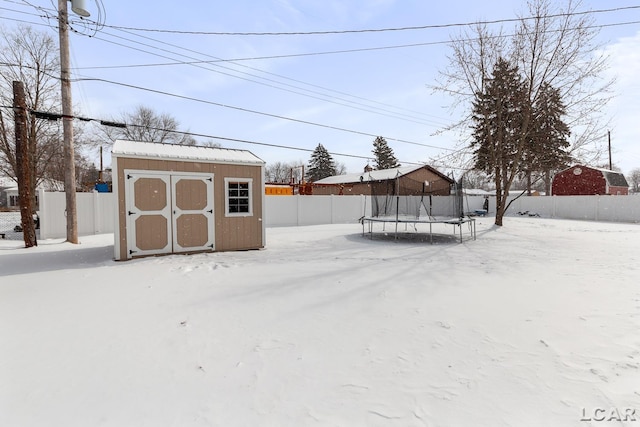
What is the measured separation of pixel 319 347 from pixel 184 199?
5867 millimetres

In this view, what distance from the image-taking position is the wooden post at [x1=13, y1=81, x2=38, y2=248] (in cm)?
890

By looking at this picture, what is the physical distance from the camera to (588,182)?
28.4 metres

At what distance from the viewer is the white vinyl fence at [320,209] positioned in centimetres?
1117

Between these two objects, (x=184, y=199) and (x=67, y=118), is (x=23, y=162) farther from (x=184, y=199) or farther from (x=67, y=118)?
(x=184, y=199)

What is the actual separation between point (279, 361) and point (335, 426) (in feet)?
2.95

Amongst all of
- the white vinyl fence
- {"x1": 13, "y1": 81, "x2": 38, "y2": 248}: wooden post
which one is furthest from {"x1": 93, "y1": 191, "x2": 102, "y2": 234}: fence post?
{"x1": 13, "y1": 81, "x2": 38, "y2": 248}: wooden post

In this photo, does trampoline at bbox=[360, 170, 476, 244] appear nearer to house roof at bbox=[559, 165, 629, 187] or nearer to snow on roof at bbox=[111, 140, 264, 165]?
snow on roof at bbox=[111, 140, 264, 165]

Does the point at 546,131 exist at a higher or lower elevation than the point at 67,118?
higher

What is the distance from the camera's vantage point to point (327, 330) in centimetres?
330

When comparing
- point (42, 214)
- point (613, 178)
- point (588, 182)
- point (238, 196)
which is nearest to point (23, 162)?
point (42, 214)

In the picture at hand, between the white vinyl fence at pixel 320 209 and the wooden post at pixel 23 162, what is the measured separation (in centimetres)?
183

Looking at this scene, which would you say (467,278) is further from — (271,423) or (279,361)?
(271,423)

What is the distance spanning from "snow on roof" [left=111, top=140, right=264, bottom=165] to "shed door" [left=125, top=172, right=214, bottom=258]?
1.46 ft

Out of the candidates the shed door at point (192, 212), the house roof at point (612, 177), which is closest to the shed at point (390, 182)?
the house roof at point (612, 177)
